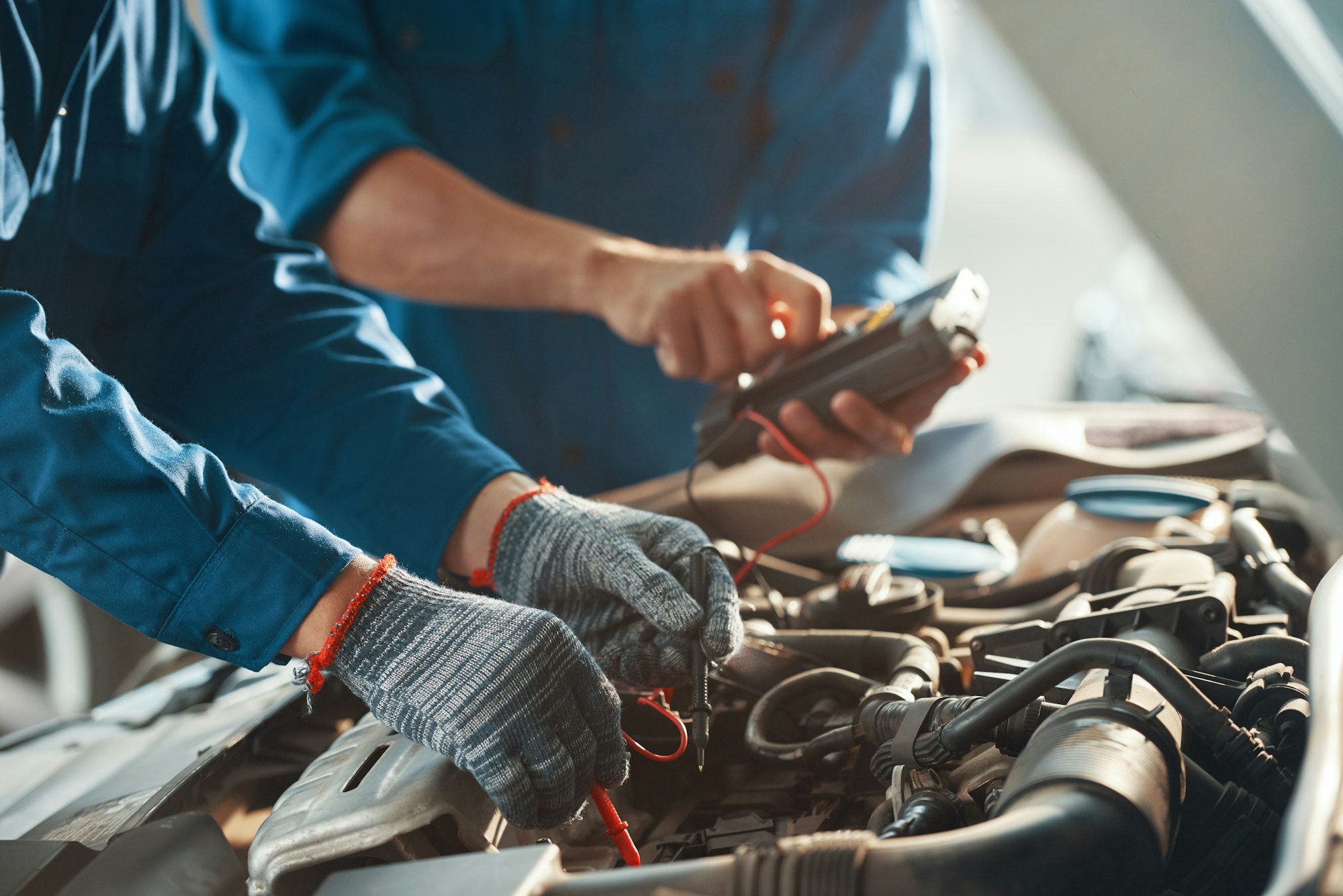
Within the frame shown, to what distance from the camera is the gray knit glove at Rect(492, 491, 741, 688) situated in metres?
0.72

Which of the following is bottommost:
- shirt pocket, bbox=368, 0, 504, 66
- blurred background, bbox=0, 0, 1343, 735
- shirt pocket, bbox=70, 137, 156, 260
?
blurred background, bbox=0, 0, 1343, 735

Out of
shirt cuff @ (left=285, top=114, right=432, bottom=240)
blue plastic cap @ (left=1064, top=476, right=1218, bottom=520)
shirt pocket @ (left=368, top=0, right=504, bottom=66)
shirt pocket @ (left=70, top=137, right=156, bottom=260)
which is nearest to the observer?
shirt pocket @ (left=70, top=137, right=156, bottom=260)

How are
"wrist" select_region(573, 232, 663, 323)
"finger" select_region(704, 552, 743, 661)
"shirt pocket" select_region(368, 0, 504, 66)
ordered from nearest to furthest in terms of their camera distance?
"finger" select_region(704, 552, 743, 661), "wrist" select_region(573, 232, 663, 323), "shirt pocket" select_region(368, 0, 504, 66)

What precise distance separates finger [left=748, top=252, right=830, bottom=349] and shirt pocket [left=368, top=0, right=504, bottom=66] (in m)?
0.71

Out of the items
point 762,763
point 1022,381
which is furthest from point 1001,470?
point 1022,381

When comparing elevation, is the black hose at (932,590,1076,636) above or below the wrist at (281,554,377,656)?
below

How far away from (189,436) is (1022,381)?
410cm

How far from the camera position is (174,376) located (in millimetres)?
994

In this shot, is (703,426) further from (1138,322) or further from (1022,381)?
(1022,381)

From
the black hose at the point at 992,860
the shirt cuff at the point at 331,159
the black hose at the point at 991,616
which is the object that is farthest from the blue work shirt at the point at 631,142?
the black hose at the point at 992,860

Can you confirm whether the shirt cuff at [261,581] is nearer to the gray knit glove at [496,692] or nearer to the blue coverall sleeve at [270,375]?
the gray knit glove at [496,692]

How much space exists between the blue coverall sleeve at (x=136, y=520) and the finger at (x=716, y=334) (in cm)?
50

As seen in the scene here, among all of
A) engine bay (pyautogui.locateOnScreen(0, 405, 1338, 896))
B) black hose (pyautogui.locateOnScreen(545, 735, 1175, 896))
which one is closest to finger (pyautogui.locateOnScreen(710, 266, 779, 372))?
engine bay (pyautogui.locateOnScreen(0, 405, 1338, 896))

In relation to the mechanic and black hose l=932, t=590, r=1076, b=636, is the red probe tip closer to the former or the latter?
the mechanic
